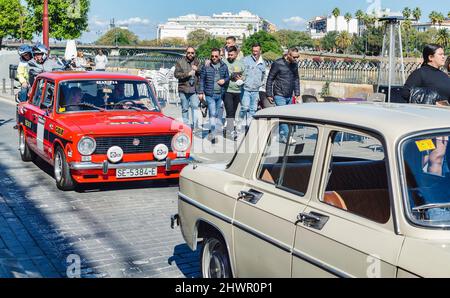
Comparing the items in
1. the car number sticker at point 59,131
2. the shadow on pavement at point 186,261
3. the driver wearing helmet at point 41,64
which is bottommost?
the shadow on pavement at point 186,261

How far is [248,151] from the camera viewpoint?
4.62 m

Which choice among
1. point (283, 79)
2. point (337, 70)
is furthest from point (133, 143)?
point (337, 70)

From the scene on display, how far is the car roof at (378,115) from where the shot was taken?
3.50 m

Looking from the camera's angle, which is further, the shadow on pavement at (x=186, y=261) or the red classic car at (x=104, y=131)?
the red classic car at (x=104, y=131)

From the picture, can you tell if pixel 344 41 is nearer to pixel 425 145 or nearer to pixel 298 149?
pixel 298 149

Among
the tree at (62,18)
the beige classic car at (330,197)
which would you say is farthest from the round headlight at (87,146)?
the tree at (62,18)

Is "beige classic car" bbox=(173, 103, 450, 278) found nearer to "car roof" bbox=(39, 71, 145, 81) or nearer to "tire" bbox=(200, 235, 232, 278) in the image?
"tire" bbox=(200, 235, 232, 278)

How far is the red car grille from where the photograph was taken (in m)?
8.97

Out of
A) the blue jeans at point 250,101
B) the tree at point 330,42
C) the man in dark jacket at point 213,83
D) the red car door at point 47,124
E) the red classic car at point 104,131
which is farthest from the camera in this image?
the tree at point 330,42

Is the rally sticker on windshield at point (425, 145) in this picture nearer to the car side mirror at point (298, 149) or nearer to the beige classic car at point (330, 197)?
the beige classic car at point (330, 197)

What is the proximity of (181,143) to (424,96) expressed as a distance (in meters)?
3.48

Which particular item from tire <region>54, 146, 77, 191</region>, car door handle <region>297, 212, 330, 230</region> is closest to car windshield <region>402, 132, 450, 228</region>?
car door handle <region>297, 212, 330, 230</region>

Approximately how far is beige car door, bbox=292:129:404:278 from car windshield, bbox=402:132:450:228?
0.39 ft

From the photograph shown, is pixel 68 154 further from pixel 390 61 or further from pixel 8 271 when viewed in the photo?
pixel 390 61
